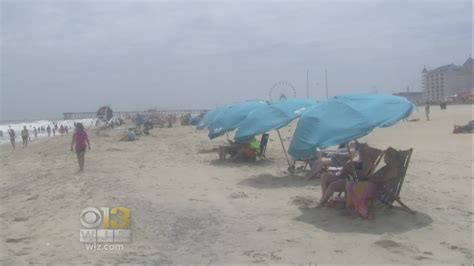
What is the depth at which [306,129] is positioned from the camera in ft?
25.8

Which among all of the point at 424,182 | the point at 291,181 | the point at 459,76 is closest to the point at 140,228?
the point at 291,181

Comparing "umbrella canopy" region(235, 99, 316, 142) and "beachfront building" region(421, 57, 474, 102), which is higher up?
"beachfront building" region(421, 57, 474, 102)

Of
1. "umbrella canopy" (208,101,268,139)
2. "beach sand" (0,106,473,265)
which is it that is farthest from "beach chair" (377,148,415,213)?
"umbrella canopy" (208,101,268,139)

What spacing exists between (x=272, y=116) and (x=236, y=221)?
439cm

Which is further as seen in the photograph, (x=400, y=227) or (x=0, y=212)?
(x=0, y=212)

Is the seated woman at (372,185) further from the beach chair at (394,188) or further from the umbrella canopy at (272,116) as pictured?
the umbrella canopy at (272,116)

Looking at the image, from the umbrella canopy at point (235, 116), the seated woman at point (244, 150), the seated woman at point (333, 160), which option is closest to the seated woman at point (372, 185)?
the seated woman at point (333, 160)

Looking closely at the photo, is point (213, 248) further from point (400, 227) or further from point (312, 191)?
point (312, 191)

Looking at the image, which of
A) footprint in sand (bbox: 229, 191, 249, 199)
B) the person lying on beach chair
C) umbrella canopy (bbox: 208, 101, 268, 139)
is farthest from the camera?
the person lying on beach chair

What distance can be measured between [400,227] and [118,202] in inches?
171

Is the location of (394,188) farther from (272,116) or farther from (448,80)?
(448,80)

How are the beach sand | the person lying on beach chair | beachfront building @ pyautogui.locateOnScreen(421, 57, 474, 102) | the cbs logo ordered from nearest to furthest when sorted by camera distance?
the beach sand
the cbs logo
the person lying on beach chair
beachfront building @ pyautogui.locateOnScreen(421, 57, 474, 102)

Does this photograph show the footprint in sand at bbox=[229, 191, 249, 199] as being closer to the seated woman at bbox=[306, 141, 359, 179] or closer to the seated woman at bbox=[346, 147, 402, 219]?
the seated woman at bbox=[306, 141, 359, 179]

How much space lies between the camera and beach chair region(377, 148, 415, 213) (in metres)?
6.78
